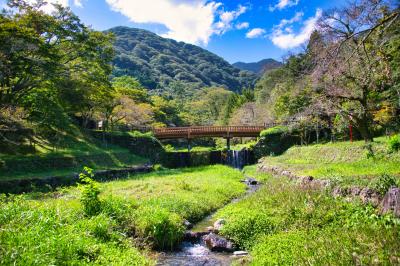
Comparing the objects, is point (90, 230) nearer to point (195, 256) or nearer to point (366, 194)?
point (195, 256)

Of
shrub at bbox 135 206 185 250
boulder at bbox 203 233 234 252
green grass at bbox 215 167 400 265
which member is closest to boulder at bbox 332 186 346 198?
green grass at bbox 215 167 400 265

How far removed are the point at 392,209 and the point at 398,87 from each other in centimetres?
1669

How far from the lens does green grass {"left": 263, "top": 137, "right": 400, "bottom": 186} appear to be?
1255 centimetres

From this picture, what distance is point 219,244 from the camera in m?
10.1

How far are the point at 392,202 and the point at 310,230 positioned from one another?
2321 mm

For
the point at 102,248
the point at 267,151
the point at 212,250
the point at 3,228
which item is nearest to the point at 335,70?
the point at 212,250

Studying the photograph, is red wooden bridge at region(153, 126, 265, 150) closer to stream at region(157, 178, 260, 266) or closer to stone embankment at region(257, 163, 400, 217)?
stone embankment at region(257, 163, 400, 217)

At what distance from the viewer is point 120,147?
3838 centimetres

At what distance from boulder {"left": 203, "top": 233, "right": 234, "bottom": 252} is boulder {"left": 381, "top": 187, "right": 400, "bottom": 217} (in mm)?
4629

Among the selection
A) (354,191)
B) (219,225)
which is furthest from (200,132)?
(354,191)

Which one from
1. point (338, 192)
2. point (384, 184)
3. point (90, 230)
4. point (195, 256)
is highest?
point (384, 184)

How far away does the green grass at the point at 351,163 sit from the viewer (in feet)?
41.2

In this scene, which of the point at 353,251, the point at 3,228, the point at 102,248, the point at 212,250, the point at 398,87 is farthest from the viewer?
the point at 398,87

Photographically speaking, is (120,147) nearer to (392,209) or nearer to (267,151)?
(267,151)
